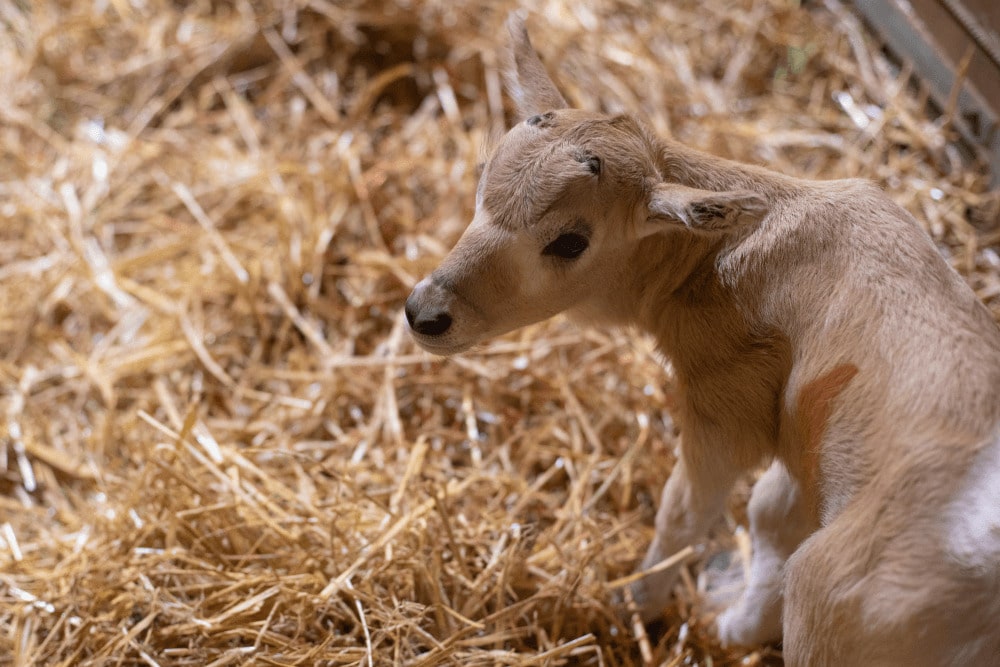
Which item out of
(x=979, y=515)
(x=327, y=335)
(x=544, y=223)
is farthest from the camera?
(x=327, y=335)

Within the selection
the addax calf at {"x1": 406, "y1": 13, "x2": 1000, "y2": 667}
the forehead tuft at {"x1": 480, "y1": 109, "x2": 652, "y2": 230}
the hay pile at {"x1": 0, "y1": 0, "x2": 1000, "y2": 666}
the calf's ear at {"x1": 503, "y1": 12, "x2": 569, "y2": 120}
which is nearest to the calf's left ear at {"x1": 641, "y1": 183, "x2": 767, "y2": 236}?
the addax calf at {"x1": 406, "y1": 13, "x2": 1000, "y2": 667}

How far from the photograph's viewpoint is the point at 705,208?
2.02 metres

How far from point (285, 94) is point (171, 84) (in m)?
0.63

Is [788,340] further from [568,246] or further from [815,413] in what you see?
Answer: [568,246]

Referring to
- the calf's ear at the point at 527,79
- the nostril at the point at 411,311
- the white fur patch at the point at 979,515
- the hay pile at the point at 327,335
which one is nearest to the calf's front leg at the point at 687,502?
the hay pile at the point at 327,335

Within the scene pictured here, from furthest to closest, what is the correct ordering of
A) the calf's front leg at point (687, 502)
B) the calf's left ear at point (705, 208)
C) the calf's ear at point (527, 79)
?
the calf's ear at point (527, 79) < the calf's front leg at point (687, 502) < the calf's left ear at point (705, 208)

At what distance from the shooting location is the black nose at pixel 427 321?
2.23m

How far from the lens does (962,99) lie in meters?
3.93

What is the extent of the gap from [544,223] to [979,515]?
3.66 feet

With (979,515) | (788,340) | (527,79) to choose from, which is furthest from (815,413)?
(527,79)

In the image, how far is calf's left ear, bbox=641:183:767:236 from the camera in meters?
1.96

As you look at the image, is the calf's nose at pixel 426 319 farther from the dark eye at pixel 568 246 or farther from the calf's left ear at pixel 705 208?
the calf's left ear at pixel 705 208

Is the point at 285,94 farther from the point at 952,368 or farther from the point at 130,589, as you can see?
the point at 952,368

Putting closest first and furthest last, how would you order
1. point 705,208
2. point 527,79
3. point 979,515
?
point 979,515 → point 705,208 → point 527,79
